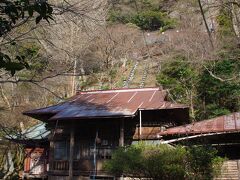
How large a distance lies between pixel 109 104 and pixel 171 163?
338 inches

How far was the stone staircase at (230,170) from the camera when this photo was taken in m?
11.2

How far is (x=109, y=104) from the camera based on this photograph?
19.1 metres

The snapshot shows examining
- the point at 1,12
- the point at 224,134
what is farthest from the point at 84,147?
the point at 1,12

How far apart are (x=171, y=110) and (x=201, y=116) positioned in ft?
18.2

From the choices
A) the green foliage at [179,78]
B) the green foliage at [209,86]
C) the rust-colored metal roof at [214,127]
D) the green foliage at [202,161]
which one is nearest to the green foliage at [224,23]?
the green foliage at [179,78]

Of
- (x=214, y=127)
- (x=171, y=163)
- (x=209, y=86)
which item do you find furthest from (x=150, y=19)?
(x=171, y=163)

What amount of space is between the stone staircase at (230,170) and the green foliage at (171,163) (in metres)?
0.60

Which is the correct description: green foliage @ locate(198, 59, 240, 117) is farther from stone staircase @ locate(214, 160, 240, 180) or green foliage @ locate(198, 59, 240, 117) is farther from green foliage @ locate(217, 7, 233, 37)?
stone staircase @ locate(214, 160, 240, 180)

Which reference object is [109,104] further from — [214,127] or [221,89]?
[214,127]

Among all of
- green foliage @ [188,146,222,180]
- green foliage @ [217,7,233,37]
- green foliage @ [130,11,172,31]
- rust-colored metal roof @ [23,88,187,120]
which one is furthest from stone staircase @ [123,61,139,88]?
green foliage @ [188,146,222,180]

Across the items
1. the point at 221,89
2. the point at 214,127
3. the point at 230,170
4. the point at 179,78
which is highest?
the point at 179,78

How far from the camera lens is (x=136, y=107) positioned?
17500 mm

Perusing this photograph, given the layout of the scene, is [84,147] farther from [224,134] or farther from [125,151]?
[224,134]

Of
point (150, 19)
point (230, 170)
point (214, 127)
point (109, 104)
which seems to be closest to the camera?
point (230, 170)
